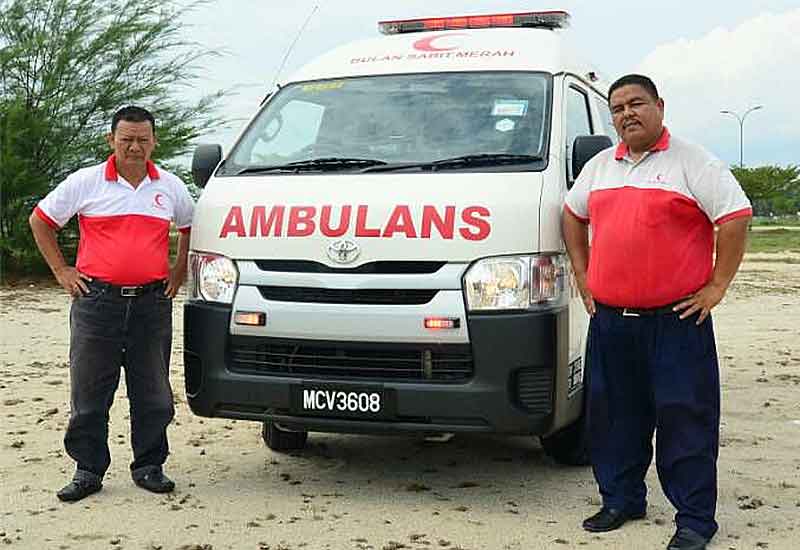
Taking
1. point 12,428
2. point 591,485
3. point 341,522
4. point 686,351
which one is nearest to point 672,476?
point 686,351

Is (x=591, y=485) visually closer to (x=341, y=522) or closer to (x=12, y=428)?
(x=341, y=522)

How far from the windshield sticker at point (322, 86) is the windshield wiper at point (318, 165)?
27.8 inches

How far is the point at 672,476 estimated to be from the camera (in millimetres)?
4664

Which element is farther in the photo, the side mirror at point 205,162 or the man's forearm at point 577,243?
the side mirror at point 205,162

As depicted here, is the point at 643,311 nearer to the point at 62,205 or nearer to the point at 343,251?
the point at 343,251

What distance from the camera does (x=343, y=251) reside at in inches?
196

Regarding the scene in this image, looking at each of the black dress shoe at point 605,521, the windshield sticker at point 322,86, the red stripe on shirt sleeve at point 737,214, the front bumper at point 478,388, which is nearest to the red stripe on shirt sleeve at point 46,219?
the front bumper at point 478,388

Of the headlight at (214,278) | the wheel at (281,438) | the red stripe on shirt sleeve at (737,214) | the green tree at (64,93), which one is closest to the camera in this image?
the red stripe on shirt sleeve at (737,214)

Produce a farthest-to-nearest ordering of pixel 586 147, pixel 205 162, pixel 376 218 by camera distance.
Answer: pixel 205 162
pixel 586 147
pixel 376 218

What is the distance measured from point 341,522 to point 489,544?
70 cm

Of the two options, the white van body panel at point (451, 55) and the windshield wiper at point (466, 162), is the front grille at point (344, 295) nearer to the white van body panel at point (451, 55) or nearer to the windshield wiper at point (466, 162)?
the windshield wiper at point (466, 162)

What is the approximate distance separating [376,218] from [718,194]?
57.3 inches

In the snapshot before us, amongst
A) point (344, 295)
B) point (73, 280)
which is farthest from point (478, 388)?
point (73, 280)

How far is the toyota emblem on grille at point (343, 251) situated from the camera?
4961 millimetres
